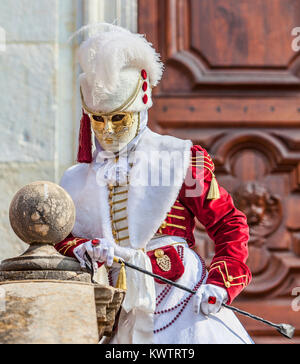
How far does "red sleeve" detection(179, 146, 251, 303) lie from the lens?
10.2 feet

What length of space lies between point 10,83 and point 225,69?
3.24 feet

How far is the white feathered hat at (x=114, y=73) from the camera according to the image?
3180 millimetres

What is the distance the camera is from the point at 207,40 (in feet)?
14.0

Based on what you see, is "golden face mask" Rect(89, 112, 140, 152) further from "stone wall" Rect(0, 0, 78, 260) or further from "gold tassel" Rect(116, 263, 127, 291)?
"stone wall" Rect(0, 0, 78, 260)

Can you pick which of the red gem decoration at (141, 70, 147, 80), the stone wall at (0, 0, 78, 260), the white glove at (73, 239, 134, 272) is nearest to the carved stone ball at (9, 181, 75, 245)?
the white glove at (73, 239, 134, 272)

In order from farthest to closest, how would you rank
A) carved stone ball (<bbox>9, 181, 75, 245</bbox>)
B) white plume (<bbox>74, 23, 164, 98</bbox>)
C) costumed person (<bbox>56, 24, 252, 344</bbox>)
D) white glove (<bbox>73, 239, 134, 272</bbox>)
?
white plume (<bbox>74, 23, 164, 98</bbox>) → costumed person (<bbox>56, 24, 252, 344</bbox>) → white glove (<bbox>73, 239, 134, 272</bbox>) → carved stone ball (<bbox>9, 181, 75, 245</bbox>)

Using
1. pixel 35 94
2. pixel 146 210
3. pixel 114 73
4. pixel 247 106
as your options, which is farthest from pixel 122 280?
pixel 247 106

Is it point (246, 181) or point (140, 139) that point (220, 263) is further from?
point (246, 181)

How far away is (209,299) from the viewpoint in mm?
3006

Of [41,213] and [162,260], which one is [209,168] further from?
[41,213]

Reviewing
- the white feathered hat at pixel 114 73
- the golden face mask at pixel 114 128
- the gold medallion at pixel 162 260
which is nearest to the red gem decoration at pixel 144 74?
the white feathered hat at pixel 114 73

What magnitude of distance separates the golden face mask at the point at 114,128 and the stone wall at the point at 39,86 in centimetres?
80

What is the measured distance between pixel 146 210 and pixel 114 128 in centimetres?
31

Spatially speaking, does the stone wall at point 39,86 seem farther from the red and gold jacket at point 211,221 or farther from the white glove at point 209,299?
the white glove at point 209,299
